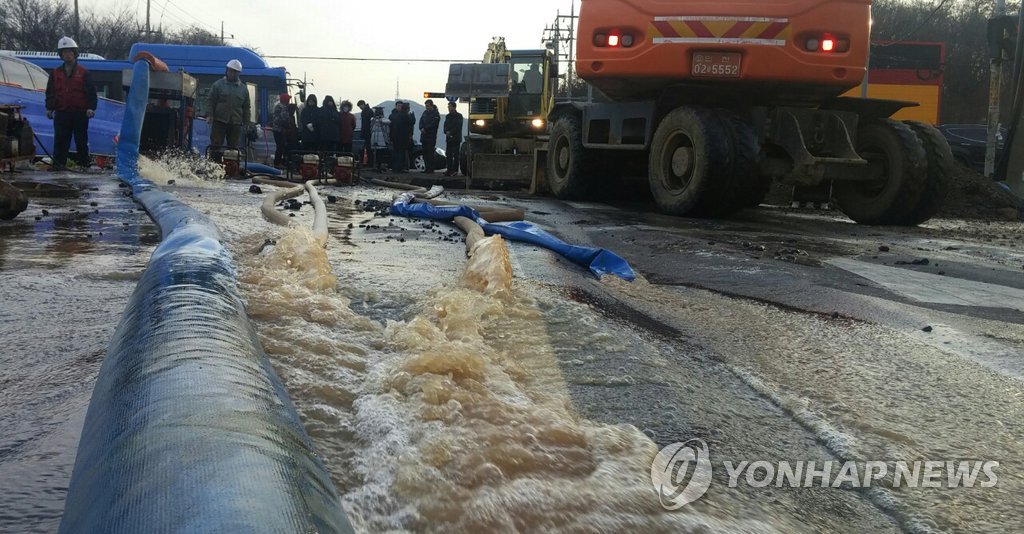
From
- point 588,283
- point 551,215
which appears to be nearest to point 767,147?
point 551,215

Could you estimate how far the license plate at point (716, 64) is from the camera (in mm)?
7539

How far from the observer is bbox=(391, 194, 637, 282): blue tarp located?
4.20m

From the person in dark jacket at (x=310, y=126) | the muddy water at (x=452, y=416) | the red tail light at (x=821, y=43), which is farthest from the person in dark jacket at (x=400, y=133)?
the muddy water at (x=452, y=416)

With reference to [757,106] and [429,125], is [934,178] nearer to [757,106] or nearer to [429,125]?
[757,106]

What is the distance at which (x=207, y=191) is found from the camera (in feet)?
28.6

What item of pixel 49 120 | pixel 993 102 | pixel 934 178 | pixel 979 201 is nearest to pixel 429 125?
pixel 49 120

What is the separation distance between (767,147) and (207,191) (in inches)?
229

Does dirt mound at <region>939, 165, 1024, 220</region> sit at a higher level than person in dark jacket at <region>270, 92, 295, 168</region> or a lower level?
lower

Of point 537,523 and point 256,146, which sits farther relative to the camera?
point 256,146

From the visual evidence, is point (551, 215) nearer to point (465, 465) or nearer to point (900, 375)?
point (900, 375)

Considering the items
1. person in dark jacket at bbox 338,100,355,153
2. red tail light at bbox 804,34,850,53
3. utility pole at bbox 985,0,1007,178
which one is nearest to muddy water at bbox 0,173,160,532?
red tail light at bbox 804,34,850,53

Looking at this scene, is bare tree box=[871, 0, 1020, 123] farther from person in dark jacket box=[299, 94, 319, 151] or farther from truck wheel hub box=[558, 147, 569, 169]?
truck wheel hub box=[558, 147, 569, 169]

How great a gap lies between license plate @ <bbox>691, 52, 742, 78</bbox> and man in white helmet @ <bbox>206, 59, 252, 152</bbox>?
836 cm

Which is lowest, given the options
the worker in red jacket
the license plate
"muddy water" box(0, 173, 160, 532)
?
"muddy water" box(0, 173, 160, 532)
